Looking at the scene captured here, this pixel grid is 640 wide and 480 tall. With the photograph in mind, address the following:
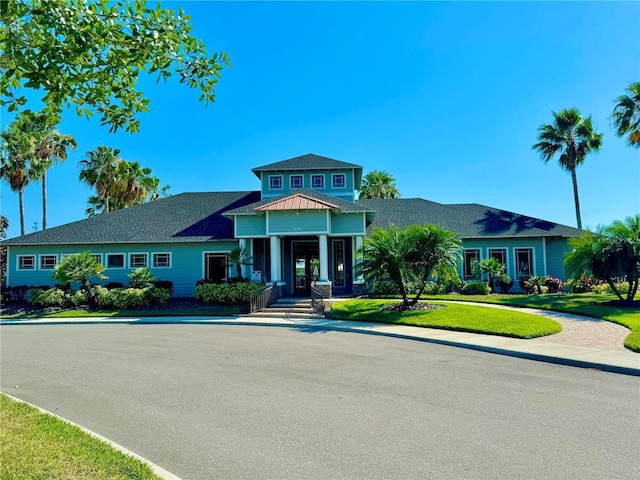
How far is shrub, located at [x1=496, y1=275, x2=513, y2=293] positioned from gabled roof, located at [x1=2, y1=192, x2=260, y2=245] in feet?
51.5

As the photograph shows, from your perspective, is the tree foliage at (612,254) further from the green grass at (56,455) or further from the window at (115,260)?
the window at (115,260)

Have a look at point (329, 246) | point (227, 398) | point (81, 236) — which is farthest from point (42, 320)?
point (227, 398)

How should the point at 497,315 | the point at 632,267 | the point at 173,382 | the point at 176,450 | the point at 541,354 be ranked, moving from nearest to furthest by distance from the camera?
the point at 176,450 → the point at 173,382 → the point at 541,354 → the point at 497,315 → the point at 632,267

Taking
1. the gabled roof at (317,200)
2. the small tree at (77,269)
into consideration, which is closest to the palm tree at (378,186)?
the gabled roof at (317,200)

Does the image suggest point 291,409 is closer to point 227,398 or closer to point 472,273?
point 227,398

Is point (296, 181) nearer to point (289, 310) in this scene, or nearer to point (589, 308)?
point (289, 310)

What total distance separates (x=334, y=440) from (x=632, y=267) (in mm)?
15927

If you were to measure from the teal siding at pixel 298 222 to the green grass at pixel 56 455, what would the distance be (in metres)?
16.4

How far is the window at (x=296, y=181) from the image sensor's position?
2663 centimetres

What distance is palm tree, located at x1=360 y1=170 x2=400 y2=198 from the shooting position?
41.8 metres

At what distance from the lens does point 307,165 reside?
87.9ft

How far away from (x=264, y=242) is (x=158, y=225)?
706cm

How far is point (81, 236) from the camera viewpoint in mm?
25125

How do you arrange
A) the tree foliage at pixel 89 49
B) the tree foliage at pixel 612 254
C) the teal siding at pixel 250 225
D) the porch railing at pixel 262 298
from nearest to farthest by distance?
the tree foliage at pixel 89 49 → the tree foliage at pixel 612 254 → the porch railing at pixel 262 298 → the teal siding at pixel 250 225
